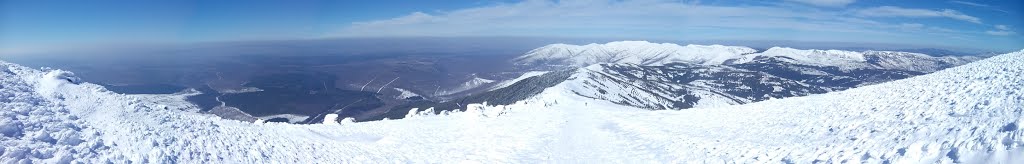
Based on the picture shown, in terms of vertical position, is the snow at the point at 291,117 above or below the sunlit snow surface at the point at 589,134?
below

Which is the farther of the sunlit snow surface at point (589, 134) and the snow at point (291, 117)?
the snow at point (291, 117)

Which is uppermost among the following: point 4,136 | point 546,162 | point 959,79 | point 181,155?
point 959,79

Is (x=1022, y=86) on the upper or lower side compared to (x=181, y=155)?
upper

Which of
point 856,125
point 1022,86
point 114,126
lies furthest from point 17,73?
point 1022,86

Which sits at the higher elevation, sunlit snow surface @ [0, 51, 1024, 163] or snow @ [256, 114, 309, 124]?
sunlit snow surface @ [0, 51, 1024, 163]

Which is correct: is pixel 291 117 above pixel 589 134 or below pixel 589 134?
below

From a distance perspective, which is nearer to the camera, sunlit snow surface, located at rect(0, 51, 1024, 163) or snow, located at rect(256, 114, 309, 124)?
sunlit snow surface, located at rect(0, 51, 1024, 163)

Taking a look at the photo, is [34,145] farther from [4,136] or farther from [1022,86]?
[1022,86]

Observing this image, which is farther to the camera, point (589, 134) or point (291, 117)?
point (291, 117)
